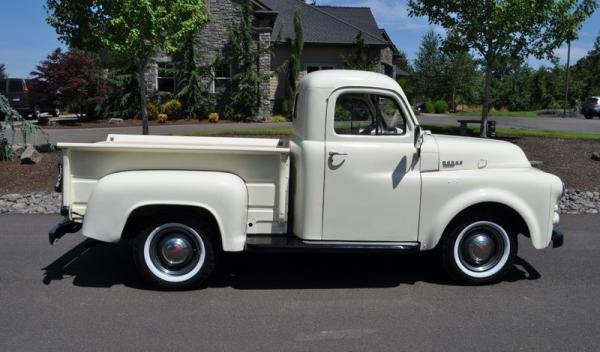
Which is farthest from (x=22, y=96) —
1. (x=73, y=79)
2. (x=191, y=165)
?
(x=191, y=165)

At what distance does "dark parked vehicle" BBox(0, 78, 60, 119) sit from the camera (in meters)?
27.4

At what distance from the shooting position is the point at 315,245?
5285 mm

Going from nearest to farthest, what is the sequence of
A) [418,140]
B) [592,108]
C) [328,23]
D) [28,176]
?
[418,140], [28,176], [328,23], [592,108]

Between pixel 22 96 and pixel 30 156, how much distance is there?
1795 centimetres

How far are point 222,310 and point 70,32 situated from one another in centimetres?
1010

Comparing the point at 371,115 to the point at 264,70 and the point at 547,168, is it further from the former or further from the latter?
the point at 264,70

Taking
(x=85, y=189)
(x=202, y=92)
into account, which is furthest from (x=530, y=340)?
(x=202, y=92)

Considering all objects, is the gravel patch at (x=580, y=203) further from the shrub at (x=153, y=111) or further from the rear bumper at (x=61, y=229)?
the shrub at (x=153, y=111)

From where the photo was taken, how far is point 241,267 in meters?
6.10

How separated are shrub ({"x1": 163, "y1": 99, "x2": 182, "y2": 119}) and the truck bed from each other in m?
18.4

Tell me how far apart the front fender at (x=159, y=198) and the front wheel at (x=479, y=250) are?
205 centimetres

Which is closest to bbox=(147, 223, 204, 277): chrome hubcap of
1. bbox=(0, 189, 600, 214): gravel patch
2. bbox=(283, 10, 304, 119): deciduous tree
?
bbox=(0, 189, 600, 214): gravel patch

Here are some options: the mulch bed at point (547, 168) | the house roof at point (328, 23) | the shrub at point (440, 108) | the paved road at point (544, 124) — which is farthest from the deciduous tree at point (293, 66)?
the shrub at point (440, 108)

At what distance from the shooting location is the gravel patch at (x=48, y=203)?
899cm
